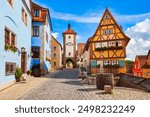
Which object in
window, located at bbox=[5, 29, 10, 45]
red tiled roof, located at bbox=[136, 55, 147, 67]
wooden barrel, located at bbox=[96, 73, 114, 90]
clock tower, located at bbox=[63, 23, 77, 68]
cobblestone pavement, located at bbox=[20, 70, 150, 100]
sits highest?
clock tower, located at bbox=[63, 23, 77, 68]

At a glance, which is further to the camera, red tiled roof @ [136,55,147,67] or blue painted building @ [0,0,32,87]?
red tiled roof @ [136,55,147,67]

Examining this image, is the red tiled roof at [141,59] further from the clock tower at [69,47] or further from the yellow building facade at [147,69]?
the clock tower at [69,47]

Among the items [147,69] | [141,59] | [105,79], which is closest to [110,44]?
[147,69]

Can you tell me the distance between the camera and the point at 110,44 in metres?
30.1

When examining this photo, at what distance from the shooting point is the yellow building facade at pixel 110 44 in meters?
29.6

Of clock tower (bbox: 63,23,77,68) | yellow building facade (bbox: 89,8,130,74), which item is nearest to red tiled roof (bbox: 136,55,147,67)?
yellow building facade (bbox: 89,8,130,74)

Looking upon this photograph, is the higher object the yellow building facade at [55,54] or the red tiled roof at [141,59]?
the yellow building facade at [55,54]

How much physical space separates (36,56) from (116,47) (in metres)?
10.5

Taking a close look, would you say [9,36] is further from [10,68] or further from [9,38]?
[10,68]

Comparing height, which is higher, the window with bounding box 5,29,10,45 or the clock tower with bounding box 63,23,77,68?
the clock tower with bounding box 63,23,77,68

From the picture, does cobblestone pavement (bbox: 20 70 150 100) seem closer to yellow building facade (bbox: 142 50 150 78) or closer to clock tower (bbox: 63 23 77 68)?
yellow building facade (bbox: 142 50 150 78)

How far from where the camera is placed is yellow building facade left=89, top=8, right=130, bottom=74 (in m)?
29.6

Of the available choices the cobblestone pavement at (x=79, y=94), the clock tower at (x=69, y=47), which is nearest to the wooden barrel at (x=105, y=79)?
the cobblestone pavement at (x=79, y=94)

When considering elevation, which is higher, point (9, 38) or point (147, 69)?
point (9, 38)
